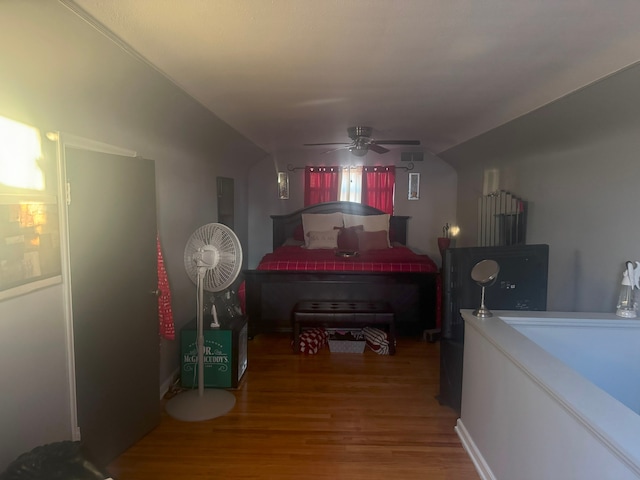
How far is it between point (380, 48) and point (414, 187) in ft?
14.1

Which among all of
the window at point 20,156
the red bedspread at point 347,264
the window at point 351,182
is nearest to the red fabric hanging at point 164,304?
the window at point 20,156

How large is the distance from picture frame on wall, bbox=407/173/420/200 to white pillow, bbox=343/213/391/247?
601 mm

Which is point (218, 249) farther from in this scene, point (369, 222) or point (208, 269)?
point (369, 222)

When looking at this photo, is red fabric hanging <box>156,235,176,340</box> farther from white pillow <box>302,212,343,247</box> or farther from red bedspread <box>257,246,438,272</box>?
white pillow <box>302,212,343,247</box>

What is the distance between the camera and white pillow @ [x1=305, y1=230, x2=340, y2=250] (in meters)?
5.27

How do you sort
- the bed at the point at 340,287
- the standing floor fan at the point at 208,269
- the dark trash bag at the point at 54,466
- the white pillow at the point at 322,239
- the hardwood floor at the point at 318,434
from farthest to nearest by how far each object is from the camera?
the white pillow at the point at 322,239, the bed at the point at 340,287, the standing floor fan at the point at 208,269, the hardwood floor at the point at 318,434, the dark trash bag at the point at 54,466

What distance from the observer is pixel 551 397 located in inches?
57.4

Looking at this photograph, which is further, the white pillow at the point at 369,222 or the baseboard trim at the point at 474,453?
the white pillow at the point at 369,222

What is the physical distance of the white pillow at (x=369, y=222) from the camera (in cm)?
556

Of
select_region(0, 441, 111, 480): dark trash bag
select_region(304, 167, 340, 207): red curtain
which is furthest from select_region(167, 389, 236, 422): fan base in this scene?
select_region(304, 167, 340, 207): red curtain

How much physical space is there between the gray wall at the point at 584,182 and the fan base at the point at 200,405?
251 cm

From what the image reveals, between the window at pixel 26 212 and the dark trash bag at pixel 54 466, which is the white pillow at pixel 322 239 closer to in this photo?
the window at pixel 26 212

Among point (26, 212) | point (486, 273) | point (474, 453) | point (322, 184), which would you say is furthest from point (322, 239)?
point (26, 212)

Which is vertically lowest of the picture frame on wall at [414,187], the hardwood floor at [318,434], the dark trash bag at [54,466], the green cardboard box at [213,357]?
the hardwood floor at [318,434]
